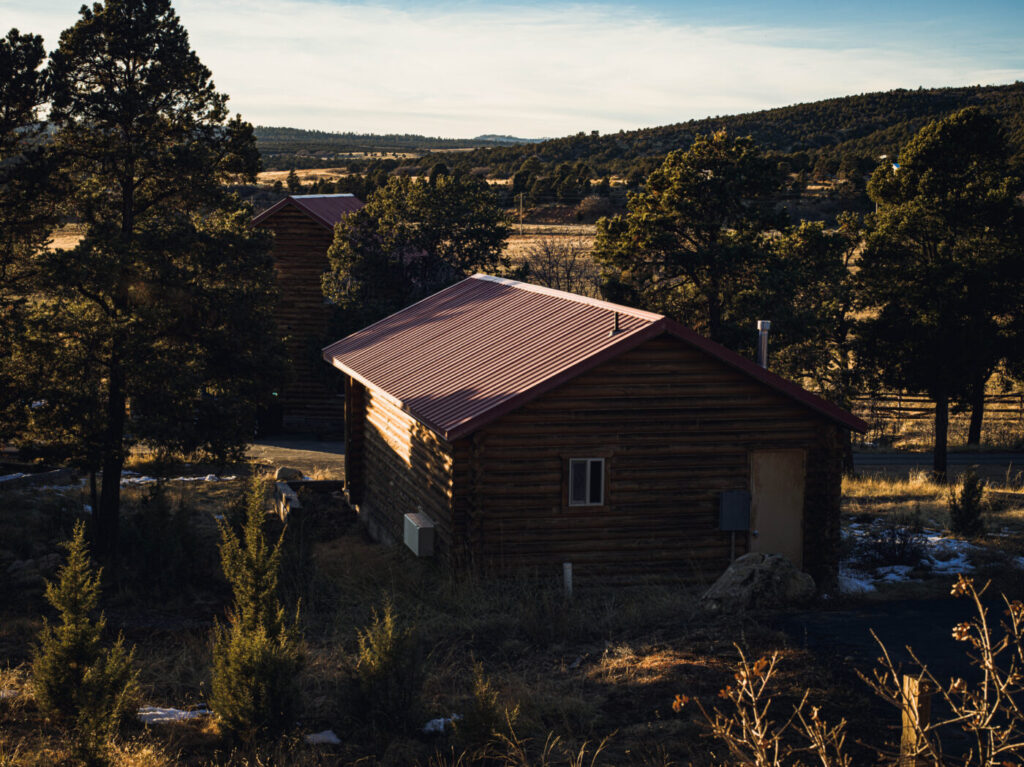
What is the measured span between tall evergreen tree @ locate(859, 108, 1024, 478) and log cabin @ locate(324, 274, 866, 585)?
1264cm

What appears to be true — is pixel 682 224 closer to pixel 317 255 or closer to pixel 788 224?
pixel 788 224

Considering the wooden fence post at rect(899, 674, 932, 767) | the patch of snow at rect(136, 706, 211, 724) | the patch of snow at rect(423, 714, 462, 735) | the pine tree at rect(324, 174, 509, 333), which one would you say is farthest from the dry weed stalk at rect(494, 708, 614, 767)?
the pine tree at rect(324, 174, 509, 333)

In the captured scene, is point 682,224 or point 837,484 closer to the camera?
point 837,484

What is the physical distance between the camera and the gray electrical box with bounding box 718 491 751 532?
1628cm

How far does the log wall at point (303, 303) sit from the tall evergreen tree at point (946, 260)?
20.2 meters

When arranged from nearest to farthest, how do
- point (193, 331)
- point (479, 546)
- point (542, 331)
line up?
point (479, 546) → point (542, 331) → point (193, 331)

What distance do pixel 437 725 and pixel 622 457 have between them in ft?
24.2

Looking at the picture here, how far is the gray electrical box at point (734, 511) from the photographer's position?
16281 mm

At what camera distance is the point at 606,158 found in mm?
104938

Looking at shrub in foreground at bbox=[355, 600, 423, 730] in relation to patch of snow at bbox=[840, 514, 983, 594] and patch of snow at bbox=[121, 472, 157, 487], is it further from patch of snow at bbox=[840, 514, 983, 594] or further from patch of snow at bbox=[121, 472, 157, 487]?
patch of snow at bbox=[121, 472, 157, 487]

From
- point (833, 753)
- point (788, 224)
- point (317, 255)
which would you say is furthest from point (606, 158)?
point (833, 753)

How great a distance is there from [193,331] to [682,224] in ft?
45.5

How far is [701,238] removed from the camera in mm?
27047

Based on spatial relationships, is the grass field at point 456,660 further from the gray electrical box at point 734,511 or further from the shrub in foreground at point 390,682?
the gray electrical box at point 734,511
